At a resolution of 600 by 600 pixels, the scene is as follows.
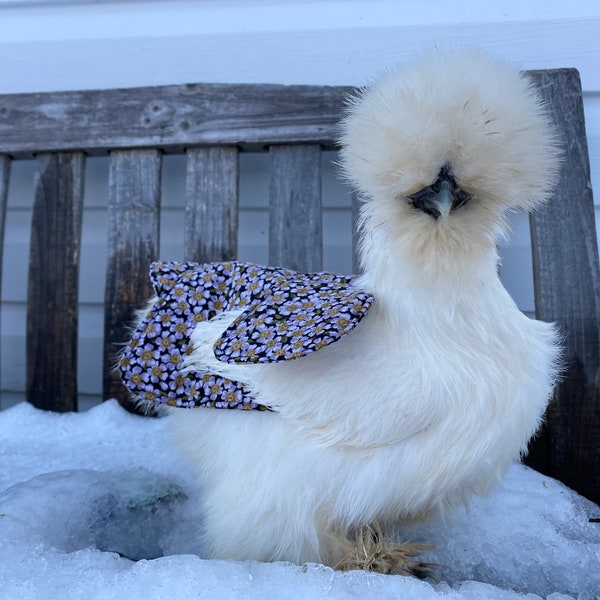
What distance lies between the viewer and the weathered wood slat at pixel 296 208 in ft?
3.57

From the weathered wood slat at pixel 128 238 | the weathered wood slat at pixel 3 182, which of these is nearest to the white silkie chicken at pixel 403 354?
the weathered wood slat at pixel 128 238

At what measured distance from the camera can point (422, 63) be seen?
63 centimetres

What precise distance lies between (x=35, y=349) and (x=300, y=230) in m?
0.58

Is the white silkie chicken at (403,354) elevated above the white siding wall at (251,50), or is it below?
below

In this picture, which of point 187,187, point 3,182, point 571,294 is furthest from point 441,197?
point 3,182

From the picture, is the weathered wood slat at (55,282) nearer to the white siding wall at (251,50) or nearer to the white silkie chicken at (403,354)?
the white siding wall at (251,50)

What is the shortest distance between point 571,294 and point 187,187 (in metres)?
0.73

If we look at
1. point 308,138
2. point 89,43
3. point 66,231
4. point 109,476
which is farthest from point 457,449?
point 89,43

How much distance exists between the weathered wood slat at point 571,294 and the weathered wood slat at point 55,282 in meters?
0.88

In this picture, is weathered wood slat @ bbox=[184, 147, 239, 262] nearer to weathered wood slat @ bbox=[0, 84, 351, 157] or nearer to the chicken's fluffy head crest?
weathered wood slat @ bbox=[0, 84, 351, 157]

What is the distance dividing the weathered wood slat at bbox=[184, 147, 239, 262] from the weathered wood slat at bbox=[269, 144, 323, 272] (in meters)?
0.08

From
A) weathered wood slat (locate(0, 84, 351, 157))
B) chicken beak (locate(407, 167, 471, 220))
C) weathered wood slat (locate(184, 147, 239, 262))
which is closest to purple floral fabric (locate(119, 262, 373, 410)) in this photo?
chicken beak (locate(407, 167, 471, 220))

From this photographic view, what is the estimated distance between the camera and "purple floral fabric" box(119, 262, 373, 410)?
1.97 feet

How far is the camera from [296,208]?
1095 mm
